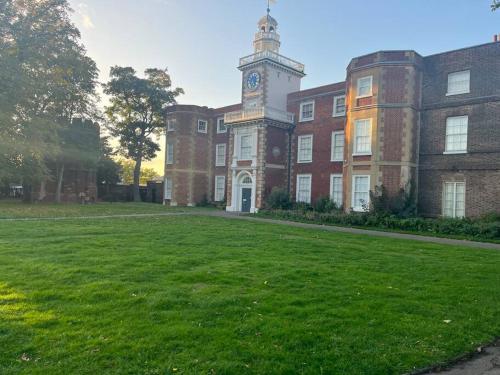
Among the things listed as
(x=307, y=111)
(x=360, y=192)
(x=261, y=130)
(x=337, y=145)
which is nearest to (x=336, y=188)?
(x=337, y=145)

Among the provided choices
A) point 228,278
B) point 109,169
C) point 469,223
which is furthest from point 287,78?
point 228,278

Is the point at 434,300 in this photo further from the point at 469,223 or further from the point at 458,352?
the point at 469,223

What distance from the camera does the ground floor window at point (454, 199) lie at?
19953mm

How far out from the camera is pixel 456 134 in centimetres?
2022

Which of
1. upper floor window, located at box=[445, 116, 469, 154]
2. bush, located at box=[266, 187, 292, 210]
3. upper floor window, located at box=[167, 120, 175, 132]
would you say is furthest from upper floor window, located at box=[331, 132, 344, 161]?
upper floor window, located at box=[167, 120, 175, 132]

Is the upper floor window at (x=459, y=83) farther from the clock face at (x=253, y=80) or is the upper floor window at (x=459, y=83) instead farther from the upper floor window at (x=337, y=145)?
the clock face at (x=253, y=80)

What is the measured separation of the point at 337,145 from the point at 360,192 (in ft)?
19.4

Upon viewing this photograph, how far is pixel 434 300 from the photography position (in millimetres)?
6160

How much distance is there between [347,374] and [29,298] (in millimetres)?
4653

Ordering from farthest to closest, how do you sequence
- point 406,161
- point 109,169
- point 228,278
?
1. point 109,169
2. point 406,161
3. point 228,278

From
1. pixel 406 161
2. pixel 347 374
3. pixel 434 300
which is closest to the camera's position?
pixel 347 374

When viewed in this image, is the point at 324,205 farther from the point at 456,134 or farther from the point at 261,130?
the point at 456,134

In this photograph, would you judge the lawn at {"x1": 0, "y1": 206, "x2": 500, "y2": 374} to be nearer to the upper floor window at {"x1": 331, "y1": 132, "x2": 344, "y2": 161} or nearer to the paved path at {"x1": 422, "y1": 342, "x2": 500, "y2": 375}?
the paved path at {"x1": 422, "y1": 342, "x2": 500, "y2": 375}

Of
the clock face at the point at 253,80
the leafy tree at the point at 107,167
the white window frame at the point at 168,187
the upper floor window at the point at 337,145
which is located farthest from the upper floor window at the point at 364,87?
the leafy tree at the point at 107,167
